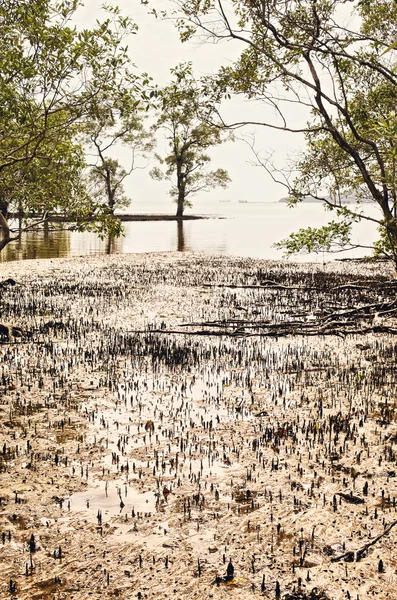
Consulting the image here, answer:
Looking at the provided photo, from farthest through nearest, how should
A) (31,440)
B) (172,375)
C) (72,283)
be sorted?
(72,283), (172,375), (31,440)

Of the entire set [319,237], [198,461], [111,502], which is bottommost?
[111,502]

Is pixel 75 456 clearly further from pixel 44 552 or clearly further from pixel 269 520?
pixel 269 520

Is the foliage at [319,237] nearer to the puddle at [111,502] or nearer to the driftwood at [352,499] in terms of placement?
the driftwood at [352,499]

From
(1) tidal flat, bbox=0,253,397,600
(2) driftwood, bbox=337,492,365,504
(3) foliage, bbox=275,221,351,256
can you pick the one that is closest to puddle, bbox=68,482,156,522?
(1) tidal flat, bbox=0,253,397,600

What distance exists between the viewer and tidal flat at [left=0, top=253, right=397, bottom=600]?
12.7 ft

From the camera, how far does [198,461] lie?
18.7ft

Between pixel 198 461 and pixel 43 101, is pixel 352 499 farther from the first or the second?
pixel 43 101

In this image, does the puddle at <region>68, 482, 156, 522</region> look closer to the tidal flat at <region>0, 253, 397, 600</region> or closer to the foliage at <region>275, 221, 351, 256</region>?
the tidal flat at <region>0, 253, 397, 600</region>

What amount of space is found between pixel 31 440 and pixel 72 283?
15.5 m

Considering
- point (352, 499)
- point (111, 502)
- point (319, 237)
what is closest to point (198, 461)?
point (111, 502)

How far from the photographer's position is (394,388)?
325 inches

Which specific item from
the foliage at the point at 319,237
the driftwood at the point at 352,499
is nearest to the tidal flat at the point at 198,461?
the driftwood at the point at 352,499

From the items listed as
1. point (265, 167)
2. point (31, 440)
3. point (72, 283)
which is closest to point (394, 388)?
point (31, 440)

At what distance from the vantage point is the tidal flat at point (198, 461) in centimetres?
388
